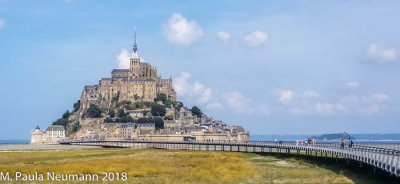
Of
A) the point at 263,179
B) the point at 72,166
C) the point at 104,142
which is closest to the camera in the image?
the point at 263,179

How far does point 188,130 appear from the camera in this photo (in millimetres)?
199750

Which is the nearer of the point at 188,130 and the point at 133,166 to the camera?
the point at 133,166

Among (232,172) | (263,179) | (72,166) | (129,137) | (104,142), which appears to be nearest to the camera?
(263,179)

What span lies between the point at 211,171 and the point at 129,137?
142 m

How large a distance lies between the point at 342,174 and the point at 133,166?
74.6 feet

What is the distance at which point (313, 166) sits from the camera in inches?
2633

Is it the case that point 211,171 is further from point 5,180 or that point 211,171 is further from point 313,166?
point 5,180

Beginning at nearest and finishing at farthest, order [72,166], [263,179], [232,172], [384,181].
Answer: [384,181] < [263,179] < [232,172] < [72,166]

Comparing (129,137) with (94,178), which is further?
(129,137)

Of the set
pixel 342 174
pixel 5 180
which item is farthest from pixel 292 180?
pixel 5 180

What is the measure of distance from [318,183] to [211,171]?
1354cm

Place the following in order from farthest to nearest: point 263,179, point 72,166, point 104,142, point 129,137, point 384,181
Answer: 1. point 129,137
2. point 104,142
3. point 72,166
4. point 263,179
5. point 384,181

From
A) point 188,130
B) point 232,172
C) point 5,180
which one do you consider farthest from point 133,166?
point 188,130

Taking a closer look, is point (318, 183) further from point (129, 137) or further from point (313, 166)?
point (129, 137)
